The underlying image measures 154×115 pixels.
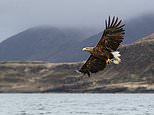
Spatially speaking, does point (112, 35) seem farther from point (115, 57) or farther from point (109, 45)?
point (115, 57)

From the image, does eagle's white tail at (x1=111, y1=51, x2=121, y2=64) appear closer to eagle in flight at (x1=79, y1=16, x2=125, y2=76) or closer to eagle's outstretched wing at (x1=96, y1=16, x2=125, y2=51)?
eagle in flight at (x1=79, y1=16, x2=125, y2=76)

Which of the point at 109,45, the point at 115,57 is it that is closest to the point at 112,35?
the point at 109,45

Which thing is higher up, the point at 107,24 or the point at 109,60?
the point at 107,24

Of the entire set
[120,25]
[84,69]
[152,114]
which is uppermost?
[120,25]

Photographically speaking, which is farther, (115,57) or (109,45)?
(109,45)

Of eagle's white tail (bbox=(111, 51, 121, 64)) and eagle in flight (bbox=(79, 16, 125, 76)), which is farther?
eagle in flight (bbox=(79, 16, 125, 76))

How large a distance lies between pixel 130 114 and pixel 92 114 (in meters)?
7.45

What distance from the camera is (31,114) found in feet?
352

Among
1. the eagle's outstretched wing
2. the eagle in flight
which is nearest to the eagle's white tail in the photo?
the eagle in flight

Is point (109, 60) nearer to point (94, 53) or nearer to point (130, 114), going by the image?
point (94, 53)

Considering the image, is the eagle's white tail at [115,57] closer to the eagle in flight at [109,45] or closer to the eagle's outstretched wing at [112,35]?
the eagle in flight at [109,45]

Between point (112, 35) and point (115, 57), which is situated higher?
point (112, 35)

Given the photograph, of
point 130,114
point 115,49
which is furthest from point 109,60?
point 130,114

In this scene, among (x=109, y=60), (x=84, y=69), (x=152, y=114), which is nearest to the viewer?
(x=109, y=60)
